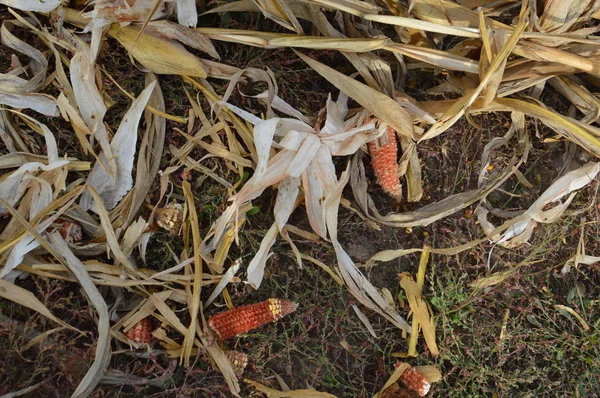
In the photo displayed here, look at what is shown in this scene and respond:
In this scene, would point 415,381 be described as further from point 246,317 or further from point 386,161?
point 386,161

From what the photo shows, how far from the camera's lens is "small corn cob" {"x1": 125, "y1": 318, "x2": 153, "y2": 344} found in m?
1.76

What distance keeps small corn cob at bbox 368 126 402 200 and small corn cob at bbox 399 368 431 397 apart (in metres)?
0.56

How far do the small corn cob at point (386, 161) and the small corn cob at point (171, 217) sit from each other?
62cm

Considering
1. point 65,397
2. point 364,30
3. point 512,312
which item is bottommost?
point 65,397

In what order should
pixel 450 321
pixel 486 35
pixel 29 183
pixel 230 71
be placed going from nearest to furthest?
pixel 486 35 → pixel 29 183 → pixel 230 71 → pixel 450 321

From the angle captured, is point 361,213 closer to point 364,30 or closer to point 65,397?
point 364,30

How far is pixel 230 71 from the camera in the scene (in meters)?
1.80

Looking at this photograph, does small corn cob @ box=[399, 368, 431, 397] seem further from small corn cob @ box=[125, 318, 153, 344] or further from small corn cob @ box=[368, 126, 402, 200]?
small corn cob @ box=[125, 318, 153, 344]

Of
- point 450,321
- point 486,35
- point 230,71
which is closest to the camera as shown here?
A: point 486,35

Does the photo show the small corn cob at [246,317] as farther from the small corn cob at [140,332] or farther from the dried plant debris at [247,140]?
the small corn cob at [140,332]

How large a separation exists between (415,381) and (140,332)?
0.85m

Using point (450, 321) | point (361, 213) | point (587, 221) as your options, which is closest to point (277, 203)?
point (361, 213)

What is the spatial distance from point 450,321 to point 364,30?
960mm

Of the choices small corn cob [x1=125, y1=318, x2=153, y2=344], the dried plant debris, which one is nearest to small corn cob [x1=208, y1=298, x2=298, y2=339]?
the dried plant debris
